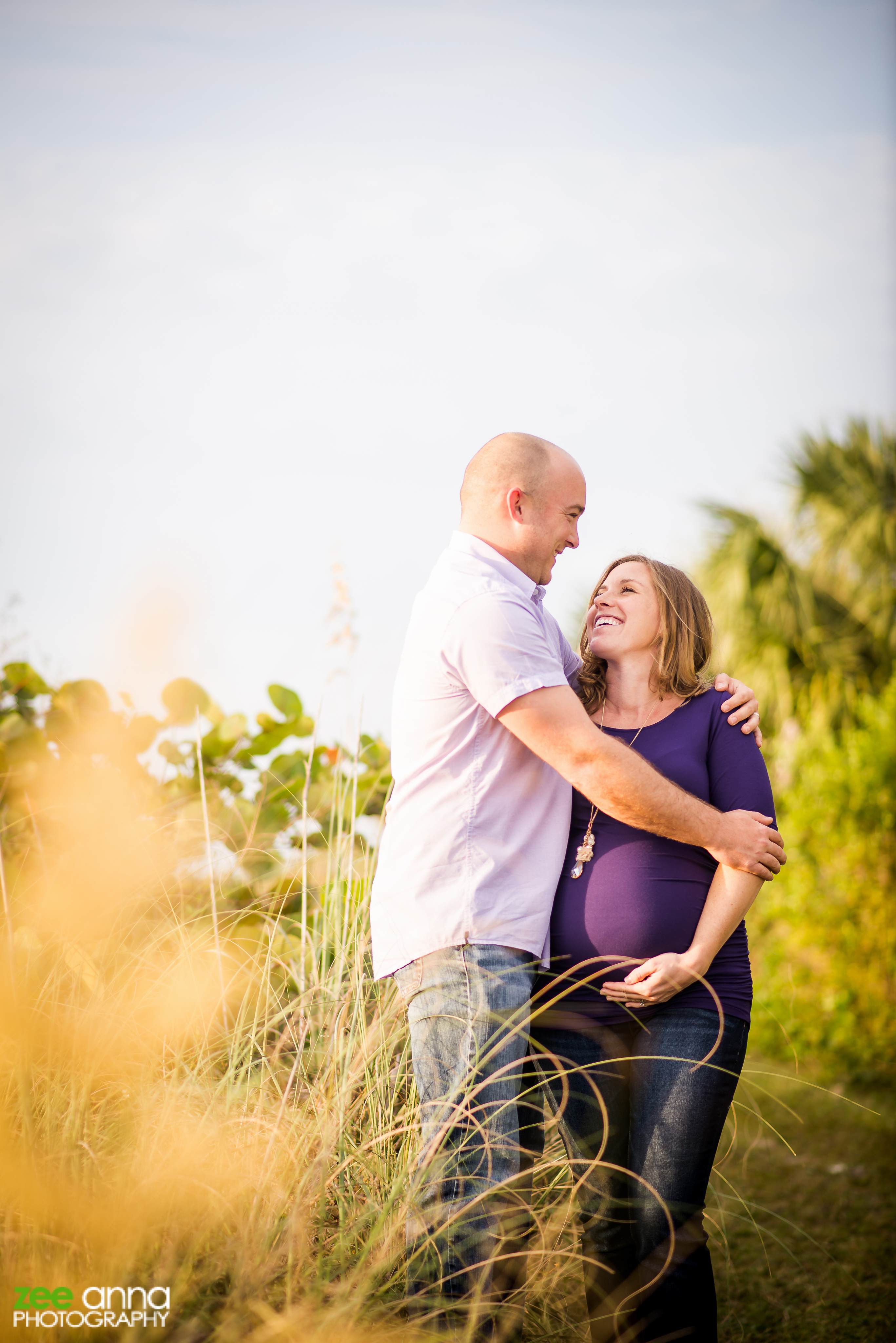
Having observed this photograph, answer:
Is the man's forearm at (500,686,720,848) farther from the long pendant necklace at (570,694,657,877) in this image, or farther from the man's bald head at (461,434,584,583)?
the man's bald head at (461,434,584,583)

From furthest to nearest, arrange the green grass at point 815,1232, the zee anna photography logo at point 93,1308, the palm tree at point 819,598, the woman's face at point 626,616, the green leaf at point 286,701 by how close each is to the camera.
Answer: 1. the palm tree at point 819,598
2. the green leaf at point 286,701
3. the green grass at point 815,1232
4. the woman's face at point 626,616
5. the zee anna photography logo at point 93,1308

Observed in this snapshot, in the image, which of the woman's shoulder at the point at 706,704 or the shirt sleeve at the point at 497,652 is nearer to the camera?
the shirt sleeve at the point at 497,652

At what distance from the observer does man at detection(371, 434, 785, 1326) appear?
200 centimetres

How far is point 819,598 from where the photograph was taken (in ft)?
26.9

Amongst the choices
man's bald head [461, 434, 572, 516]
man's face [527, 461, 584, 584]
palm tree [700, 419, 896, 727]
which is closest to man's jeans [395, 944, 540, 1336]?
man's face [527, 461, 584, 584]

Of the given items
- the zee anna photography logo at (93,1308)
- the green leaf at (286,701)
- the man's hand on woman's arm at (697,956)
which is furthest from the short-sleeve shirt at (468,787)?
the green leaf at (286,701)

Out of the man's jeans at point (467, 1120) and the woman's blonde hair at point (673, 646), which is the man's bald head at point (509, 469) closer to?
the woman's blonde hair at point (673, 646)

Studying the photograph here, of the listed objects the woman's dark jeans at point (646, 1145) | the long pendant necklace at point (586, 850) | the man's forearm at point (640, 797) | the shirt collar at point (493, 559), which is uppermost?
the shirt collar at point (493, 559)

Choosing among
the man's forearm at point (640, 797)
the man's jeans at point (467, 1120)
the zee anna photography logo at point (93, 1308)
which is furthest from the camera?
the man's forearm at point (640, 797)

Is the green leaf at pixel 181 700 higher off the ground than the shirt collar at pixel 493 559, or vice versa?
the shirt collar at pixel 493 559

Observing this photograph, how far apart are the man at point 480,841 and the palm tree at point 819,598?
609cm

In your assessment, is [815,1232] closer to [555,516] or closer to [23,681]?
[555,516]

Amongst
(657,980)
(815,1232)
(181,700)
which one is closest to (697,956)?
(657,980)

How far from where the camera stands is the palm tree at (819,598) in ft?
26.1
